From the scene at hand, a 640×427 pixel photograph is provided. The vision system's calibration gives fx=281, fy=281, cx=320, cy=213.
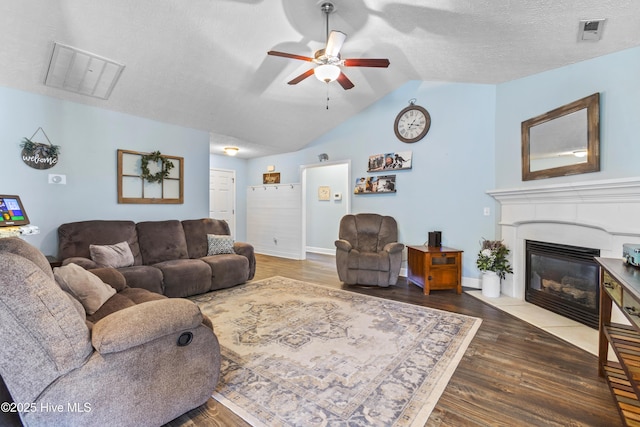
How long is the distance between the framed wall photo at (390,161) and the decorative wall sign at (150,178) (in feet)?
10.4

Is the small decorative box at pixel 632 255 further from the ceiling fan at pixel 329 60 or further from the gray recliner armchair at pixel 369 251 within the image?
the gray recliner armchair at pixel 369 251

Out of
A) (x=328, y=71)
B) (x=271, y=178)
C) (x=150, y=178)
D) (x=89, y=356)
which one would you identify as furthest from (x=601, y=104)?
(x=271, y=178)

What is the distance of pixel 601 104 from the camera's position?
2561 millimetres

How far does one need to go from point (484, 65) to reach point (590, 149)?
1481mm

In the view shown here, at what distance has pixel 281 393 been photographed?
1.71 meters

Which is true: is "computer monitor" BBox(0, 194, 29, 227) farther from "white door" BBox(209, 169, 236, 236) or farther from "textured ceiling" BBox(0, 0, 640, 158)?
"white door" BBox(209, 169, 236, 236)

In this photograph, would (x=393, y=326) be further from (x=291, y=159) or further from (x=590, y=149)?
(x=291, y=159)

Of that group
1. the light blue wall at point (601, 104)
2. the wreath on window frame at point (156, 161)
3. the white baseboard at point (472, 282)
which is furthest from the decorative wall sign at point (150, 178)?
the light blue wall at point (601, 104)

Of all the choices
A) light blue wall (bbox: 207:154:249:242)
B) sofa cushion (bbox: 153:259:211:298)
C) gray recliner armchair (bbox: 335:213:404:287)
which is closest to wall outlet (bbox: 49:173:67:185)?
sofa cushion (bbox: 153:259:211:298)

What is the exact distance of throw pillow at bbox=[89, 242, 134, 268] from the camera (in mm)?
3092

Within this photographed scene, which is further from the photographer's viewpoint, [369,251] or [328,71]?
[369,251]

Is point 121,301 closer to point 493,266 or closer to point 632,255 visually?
point 632,255

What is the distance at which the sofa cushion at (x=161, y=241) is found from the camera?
12.1 feet

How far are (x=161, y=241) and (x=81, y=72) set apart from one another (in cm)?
209
